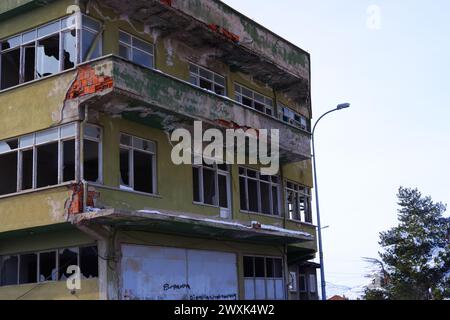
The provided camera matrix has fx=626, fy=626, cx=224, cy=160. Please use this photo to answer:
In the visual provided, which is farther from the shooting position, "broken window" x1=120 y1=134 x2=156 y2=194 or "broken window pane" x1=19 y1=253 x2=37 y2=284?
"broken window" x1=120 y1=134 x2=156 y2=194

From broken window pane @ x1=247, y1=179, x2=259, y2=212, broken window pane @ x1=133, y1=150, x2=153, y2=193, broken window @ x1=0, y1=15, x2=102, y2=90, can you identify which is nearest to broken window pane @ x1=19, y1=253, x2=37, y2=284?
broken window pane @ x1=133, y1=150, x2=153, y2=193

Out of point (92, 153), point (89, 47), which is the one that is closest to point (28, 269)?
point (92, 153)

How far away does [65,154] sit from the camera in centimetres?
1739

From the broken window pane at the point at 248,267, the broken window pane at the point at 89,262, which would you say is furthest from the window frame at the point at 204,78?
the broken window pane at the point at 89,262

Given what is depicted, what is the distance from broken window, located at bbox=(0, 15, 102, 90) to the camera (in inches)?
709

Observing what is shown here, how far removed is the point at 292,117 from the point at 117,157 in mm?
12803

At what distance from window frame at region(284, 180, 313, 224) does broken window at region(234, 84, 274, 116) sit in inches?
132

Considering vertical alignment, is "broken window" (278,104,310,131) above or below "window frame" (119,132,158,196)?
above

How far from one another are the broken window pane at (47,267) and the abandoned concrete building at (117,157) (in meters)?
0.04

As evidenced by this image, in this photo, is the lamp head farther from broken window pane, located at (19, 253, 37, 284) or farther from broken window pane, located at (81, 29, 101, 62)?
broken window pane, located at (19, 253, 37, 284)

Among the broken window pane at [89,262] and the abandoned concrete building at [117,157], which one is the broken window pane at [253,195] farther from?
the broken window pane at [89,262]

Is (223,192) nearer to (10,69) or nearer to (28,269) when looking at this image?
(28,269)

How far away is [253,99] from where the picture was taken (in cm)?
2600

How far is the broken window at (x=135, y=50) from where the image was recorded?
19.4 m
